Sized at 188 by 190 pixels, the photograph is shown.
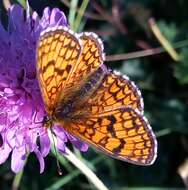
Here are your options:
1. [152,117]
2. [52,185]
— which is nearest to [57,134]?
[52,185]

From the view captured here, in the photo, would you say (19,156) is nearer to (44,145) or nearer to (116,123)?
(44,145)

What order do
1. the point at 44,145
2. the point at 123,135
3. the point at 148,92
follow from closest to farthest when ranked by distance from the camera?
the point at 123,135, the point at 44,145, the point at 148,92

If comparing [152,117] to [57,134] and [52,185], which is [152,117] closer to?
[52,185]

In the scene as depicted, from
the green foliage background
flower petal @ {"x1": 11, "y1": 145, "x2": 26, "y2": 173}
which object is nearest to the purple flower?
flower petal @ {"x1": 11, "y1": 145, "x2": 26, "y2": 173}

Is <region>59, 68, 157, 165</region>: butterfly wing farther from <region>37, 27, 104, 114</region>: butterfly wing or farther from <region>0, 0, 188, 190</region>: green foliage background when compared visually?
<region>0, 0, 188, 190</region>: green foliage background

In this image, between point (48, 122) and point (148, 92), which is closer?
point (48, 122)

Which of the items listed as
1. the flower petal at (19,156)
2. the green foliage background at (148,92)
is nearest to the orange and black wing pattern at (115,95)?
the flower petal at (19,156)

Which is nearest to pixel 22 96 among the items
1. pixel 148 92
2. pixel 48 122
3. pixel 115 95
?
pixel 48 122
